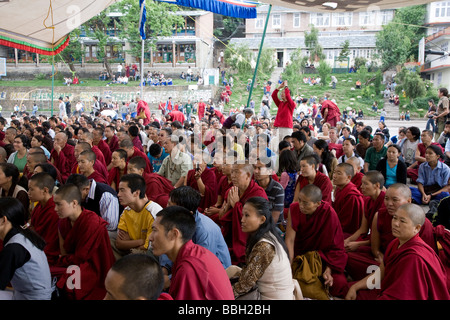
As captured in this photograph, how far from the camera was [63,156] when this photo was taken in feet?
20.7

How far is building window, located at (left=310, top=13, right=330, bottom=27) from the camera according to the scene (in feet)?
120

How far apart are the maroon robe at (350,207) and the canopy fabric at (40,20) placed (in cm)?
507

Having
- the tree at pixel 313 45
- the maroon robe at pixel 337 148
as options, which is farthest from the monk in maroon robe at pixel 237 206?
the tree at pixel 313 45

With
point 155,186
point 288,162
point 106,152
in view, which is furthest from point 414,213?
point 106,152

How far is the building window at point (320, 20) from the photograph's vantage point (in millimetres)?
36625

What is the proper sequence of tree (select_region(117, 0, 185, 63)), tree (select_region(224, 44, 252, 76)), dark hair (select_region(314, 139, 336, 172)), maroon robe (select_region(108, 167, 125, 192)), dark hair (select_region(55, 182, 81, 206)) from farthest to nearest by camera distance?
tree (select_region(224, 44, 252, 76)) → tree (select_region(117, 0, 185, 63)) → dark hair (select_region(314, 139, 336, 172)) → maroon robe (select_region(108, 167, 125, 192)) → dark hair (select_region(55, 182, 81, 206))

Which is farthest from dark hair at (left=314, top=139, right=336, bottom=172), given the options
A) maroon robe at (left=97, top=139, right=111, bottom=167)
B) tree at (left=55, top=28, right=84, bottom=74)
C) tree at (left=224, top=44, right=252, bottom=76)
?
tree at (left=55, top=28, right=84, bottom=74)

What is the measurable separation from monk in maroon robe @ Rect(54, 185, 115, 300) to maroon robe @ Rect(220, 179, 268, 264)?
1232mm

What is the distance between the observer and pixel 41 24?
22.6 feet

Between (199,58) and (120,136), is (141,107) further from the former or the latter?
(199,58)

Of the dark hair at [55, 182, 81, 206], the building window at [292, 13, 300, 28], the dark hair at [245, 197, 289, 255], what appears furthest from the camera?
the building window at [292, 13, 300, 28]

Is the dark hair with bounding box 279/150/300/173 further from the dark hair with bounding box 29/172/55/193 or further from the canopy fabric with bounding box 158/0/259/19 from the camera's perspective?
the canopy fabric with bounding box 158/0/259/19
